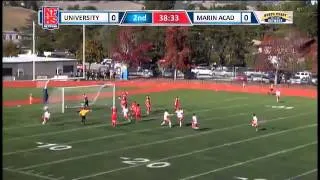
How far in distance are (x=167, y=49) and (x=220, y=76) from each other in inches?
225

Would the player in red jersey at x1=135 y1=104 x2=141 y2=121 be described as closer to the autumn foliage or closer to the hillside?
the autumn foliage

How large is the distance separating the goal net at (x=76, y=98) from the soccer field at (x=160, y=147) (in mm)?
1129

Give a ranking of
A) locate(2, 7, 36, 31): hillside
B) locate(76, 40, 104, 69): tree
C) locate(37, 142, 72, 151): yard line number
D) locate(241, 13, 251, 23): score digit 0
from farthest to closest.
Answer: locate(2, 7, 36, 31): hillside → locate(76, 40, 104, 69): tree → locate(241, 13, 251, 23): score digit 0 → locate(37, 142, 72, 151): yard line number

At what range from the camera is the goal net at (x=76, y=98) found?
32287 millimetres

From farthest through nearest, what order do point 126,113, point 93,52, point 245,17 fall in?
point 93,52 → point 245,17 → point 126,113

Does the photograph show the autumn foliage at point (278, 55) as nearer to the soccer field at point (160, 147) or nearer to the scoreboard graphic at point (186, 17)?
the scoreboard graphic at point (186, 17)

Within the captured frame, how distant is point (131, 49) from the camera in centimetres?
6284

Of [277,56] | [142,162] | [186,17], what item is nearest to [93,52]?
[277,56]

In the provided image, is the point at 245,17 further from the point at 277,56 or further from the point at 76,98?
the point at 277,56

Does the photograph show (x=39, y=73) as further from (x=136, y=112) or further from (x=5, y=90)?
(x=136, y=112)

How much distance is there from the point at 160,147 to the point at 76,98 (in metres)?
15.1

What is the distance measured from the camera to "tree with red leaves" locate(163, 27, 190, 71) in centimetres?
5859

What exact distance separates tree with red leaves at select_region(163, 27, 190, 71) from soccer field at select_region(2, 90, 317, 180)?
85.2 ft

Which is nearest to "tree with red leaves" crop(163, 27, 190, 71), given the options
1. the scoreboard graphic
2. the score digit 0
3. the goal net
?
the scoreboard graphic
